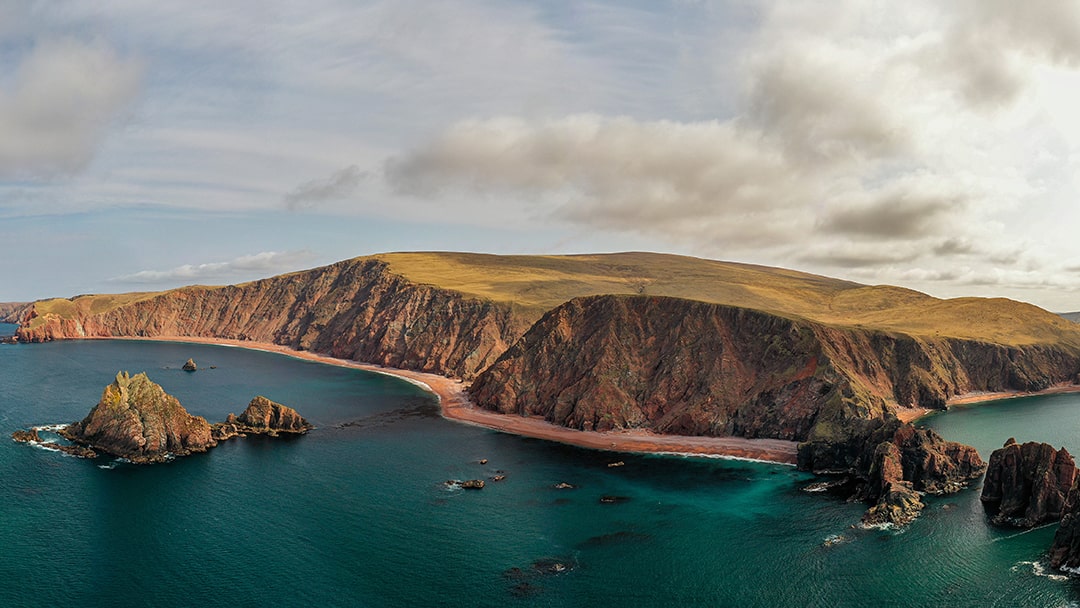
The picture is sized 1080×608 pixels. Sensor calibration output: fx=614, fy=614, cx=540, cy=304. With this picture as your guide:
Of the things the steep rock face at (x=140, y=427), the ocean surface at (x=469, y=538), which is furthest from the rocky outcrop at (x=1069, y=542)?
the steep rock face at (x=140, y=427)

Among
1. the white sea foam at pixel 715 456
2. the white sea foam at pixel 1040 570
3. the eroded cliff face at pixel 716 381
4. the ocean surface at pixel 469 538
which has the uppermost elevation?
the eroded cliff face at pixel 716 381

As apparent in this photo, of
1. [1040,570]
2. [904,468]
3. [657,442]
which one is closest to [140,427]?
[657,442]

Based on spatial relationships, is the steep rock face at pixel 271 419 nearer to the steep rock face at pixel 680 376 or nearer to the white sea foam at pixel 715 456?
the steep rock face at pixel 680 376

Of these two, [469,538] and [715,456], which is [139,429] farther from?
[715,456]

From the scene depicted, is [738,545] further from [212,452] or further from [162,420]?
[162,420]

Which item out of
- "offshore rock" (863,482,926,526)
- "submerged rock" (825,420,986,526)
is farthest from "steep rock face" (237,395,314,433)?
"submerged rock" (825,420,986,526)

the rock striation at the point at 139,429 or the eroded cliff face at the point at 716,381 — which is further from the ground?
the eroded cliff face at the point at 716,381
